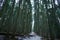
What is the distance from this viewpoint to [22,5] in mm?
2611

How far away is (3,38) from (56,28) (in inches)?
58.9

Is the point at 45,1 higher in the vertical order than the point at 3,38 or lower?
higher

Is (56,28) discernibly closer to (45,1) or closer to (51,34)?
(51,34)

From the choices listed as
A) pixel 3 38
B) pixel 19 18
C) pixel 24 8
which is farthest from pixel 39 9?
pixel 3 38

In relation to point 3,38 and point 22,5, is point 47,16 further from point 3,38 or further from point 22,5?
point 3,38

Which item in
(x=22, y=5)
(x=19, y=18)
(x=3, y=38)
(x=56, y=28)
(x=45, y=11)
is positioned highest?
(x=22, y=5)

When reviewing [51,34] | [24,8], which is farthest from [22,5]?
[51,34]

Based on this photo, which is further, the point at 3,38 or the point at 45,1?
the point at 3,38

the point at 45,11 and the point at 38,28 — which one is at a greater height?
the point at 45,11

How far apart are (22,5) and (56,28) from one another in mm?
1060

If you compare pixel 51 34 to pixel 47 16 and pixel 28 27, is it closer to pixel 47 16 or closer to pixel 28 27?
pixel 47 16

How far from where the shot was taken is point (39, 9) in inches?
102

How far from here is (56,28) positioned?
2586 millimetres

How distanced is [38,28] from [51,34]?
1.21 feet
